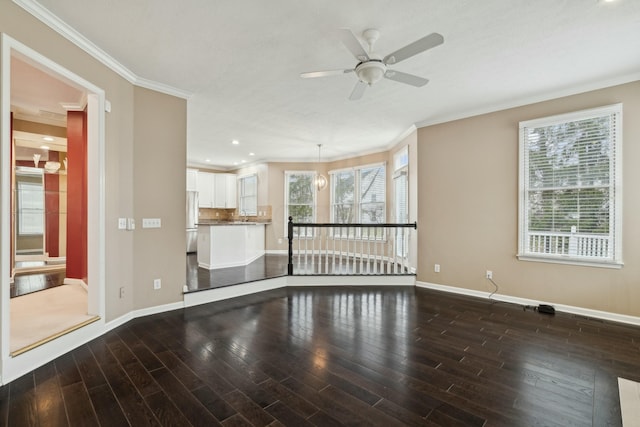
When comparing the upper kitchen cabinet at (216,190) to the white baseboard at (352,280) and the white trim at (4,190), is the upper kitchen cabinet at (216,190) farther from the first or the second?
the white trim at (4,190)

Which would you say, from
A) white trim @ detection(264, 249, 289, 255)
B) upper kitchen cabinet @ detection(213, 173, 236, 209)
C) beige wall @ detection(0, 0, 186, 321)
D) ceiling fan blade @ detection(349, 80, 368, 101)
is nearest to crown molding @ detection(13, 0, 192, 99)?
beige wall @ detection(0, 0, 186, 321)

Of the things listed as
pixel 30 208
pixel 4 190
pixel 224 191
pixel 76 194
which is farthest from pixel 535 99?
pixel 30 208

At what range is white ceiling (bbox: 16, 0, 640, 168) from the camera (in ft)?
7.15

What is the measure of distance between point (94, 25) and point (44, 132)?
3226mm

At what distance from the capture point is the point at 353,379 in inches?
83.4

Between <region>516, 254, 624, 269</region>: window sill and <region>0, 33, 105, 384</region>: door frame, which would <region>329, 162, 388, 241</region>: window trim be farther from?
<region>0, 33, 105, 384</region>: door frame

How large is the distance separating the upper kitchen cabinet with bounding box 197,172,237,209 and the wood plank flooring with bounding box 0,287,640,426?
5.48 metres

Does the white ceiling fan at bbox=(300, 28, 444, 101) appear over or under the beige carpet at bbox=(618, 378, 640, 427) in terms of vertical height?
over

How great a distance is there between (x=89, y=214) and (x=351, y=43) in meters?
2.95

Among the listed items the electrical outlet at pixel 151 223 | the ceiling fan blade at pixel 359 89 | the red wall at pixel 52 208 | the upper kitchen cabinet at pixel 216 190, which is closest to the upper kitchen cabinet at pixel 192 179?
the upper kitchen cabinet at pixel 216 190

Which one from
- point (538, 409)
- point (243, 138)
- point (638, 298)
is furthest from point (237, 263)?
point (638, 298)

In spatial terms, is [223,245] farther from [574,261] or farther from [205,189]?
[574,261]

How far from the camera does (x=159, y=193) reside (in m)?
3.50

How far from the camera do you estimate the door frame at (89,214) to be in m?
2.04
